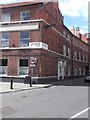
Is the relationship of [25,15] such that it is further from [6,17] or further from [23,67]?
[23,67]

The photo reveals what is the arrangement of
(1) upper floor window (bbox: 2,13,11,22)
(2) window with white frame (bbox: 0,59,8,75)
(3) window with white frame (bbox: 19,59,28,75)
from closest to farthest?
(3) window with white frame (bbox: 19,59,28,75)
(2) window with white frame (bbox: 0,59,8,75)
(1) upper floor window (bbox: 2,13,11,22)

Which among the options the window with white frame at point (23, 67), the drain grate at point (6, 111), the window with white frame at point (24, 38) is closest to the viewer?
the drain grate at point (6, 111)

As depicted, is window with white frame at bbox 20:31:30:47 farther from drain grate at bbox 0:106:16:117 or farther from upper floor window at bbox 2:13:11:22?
drain grate at bbox 0:106:16:117

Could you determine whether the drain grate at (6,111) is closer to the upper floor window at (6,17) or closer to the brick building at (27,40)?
the brick building at (27,40)

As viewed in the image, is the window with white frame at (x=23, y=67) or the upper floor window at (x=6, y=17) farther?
the upper floor window at (x=6, y=17)

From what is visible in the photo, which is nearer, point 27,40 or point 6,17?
point 27,40

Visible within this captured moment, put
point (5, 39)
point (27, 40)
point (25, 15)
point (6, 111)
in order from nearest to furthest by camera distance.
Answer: point (6, 111) < point (27, 40) < point (25, 15) < point (5, 39)

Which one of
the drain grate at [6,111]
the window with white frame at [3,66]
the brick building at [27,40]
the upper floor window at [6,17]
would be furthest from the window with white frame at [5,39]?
the drain grate at [6,111]

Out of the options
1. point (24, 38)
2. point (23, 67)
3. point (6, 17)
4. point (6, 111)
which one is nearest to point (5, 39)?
point (24, 38)

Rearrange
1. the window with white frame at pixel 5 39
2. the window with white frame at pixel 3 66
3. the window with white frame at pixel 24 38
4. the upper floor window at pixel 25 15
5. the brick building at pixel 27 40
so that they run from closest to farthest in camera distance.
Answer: the brick building at pixel 27 40 < the window with white frame at pixel 24 38 < the window with white frame at pixel 3 66 < the upper floor window at pixel 25 15 < the window with white frame at pixel 5 39

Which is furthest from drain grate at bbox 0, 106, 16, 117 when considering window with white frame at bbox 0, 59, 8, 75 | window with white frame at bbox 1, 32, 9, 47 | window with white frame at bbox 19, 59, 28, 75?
window with white frame at bbox 1, 32, 9, 47

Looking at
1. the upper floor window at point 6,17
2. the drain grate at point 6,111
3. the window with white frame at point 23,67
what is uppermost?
the upper floor window at point 6,17

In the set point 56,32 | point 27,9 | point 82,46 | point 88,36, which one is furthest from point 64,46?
point 88,36

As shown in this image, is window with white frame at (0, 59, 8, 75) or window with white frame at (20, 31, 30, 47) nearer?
window with white frame at (20, 31, 30, 47)
